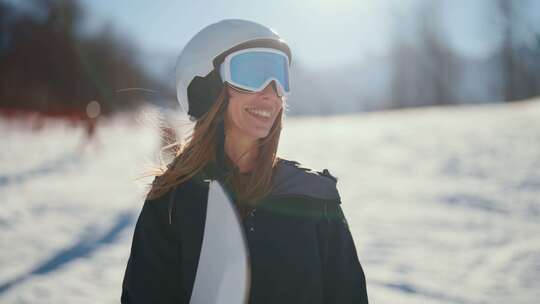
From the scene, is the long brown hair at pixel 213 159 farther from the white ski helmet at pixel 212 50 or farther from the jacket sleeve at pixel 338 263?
the jacket sleeve at pixel 338 263

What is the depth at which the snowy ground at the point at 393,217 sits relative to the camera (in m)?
3.73

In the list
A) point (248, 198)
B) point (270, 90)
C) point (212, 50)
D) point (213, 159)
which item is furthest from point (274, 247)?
point (212, 50)

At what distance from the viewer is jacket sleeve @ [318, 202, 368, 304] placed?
5.22 feet

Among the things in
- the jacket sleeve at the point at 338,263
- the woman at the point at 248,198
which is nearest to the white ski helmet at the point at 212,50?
the woman at the point at 248,198

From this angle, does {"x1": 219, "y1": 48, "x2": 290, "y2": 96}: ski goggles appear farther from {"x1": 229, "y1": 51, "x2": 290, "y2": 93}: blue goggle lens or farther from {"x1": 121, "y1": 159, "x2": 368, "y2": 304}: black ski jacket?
{"x1": 121, "y1": 159, "x2": 368, "y2": 304}: black ski jacket

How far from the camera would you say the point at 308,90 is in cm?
11338

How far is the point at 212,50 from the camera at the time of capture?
5.65 ft

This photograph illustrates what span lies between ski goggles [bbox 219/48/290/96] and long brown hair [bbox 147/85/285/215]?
0.31 feet

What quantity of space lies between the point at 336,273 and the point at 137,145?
56.9 ft

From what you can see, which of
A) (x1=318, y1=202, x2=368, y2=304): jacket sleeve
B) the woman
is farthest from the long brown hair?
(x1=318, y1=202, x2=368, y2=304): jacket sleeve

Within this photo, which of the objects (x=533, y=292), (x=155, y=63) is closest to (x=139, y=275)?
(x=533, y=292)

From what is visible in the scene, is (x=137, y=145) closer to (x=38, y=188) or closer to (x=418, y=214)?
(x=38, y=188)

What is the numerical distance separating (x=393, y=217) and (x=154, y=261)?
16.4ft

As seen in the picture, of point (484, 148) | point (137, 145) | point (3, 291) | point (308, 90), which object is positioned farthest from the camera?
point (308, 90)
